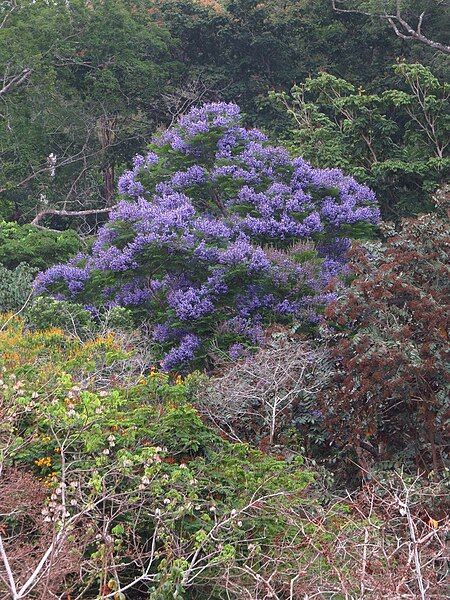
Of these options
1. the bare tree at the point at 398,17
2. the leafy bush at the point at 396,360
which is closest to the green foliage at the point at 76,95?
the bare tree at the point at 398,17

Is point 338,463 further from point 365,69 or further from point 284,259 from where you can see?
point 365,69

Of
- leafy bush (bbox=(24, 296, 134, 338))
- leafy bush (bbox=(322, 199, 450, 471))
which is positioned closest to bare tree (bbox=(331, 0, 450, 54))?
leafy bush (bbox=(24, 296, 134, 338))

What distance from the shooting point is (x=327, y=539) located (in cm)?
573

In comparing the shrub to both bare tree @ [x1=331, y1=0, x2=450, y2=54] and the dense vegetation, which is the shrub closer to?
the dense vegetation

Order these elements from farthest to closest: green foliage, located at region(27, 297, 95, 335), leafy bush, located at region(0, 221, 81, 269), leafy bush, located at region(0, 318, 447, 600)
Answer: leafy bush, located at region(0, 221, 81, 269) < green foliage, located at region(27, 297, 95, 335) < leafy bush, located at region(0, 318, 447, 600)

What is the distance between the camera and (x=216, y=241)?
437 inches

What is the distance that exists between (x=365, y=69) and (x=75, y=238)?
341 inches

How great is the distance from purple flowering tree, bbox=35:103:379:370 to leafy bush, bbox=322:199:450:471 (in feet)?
6.20

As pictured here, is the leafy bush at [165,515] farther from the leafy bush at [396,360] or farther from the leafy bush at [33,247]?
the leafy bush at [33,247]

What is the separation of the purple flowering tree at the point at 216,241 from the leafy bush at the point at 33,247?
3.65 metres

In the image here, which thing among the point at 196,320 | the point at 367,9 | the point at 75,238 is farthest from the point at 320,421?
the point at 367,9

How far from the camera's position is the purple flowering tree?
10.6m

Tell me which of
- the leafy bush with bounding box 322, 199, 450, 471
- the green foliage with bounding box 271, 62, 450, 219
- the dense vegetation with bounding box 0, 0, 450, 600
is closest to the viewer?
the dense vegetation with bounding box 0, 0, 450, 600

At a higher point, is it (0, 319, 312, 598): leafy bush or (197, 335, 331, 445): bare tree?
(0, 319, 312, 598): leafy bush
